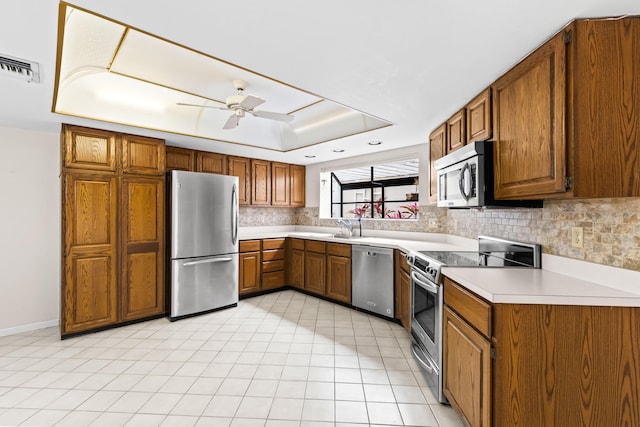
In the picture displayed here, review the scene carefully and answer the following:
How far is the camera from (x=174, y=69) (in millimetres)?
2490

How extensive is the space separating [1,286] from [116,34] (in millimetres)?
2899

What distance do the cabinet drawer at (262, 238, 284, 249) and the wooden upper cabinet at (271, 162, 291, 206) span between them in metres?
0.70

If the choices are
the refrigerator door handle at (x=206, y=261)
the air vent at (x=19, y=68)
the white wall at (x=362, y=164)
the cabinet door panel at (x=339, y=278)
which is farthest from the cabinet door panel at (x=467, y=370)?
the air vent at (x=19, y=68)

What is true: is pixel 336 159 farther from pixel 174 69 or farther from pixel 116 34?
pixel 116 34

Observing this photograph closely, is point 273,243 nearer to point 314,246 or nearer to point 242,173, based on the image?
point 314,246

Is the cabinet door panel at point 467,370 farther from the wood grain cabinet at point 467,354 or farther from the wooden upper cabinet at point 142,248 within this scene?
the wooden upper cabinet at point 142,248

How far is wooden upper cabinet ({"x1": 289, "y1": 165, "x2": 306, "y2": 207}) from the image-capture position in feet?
17.1

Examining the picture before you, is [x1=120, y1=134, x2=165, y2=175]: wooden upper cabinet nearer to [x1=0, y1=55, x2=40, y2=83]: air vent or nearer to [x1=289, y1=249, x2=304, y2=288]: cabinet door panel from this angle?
[x1=0, y1=55, x2=40, y2=83]: air vent

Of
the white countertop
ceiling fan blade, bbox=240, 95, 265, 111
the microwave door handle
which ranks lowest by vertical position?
the white countertop

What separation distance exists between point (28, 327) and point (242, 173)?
2.99m

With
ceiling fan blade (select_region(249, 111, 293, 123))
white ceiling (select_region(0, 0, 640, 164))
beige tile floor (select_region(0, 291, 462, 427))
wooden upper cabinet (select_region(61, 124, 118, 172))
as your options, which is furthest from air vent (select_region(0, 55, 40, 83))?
beige tile floor (select_region(0, 291, 462, 427))

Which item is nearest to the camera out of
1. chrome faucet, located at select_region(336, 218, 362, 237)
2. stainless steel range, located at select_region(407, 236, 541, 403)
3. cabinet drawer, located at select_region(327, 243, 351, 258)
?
stainless steel range, located at select_region(407, 236, 541, 403)

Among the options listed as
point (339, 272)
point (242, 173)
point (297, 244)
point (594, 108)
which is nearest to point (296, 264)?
point (297, 244)

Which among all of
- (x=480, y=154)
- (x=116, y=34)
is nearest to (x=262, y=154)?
(x=116, y=34)
